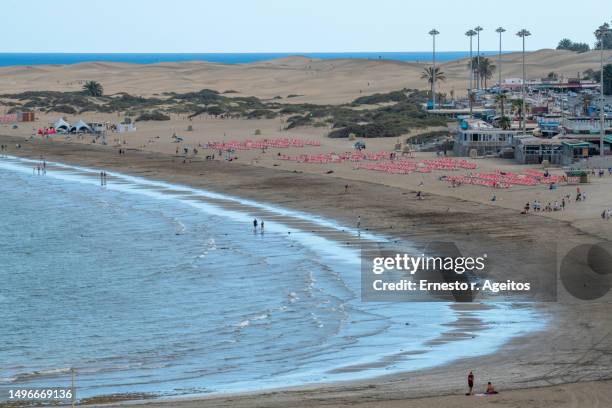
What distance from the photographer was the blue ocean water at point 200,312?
113 feet

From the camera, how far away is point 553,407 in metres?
28.6

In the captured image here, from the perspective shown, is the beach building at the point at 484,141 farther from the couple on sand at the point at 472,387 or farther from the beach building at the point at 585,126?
the couple on sand at the point at 472,387

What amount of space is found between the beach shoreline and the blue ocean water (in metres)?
1.31

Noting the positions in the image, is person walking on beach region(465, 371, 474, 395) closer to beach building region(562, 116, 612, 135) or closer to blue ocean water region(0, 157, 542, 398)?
blue ocean water region(0, 157, 542, 398)

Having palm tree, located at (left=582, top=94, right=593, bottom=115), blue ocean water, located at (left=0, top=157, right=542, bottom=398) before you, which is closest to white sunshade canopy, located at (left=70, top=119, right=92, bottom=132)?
palm tree, located at (left=582, top=94, right=593, bottom=115)

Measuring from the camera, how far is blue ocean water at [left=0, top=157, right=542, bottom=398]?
113ft

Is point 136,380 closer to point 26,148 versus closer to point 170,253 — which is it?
point 170,253

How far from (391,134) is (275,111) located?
30.6 meters

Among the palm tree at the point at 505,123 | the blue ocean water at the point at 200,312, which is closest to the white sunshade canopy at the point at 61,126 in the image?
the palm tree at the point at 505,123

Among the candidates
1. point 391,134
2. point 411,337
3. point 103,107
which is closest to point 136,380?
point 411,337

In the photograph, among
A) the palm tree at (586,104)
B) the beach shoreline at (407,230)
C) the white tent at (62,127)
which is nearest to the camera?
the beach shoreline at (407,230)

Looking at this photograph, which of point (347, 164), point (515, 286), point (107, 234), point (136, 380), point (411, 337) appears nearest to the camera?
point (136, 380)

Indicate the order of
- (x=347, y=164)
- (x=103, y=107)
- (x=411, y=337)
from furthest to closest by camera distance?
(x=103, y=107)
(x=347, y=164)
(x=411, y=337)

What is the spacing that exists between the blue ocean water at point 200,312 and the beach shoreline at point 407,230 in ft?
4.31
